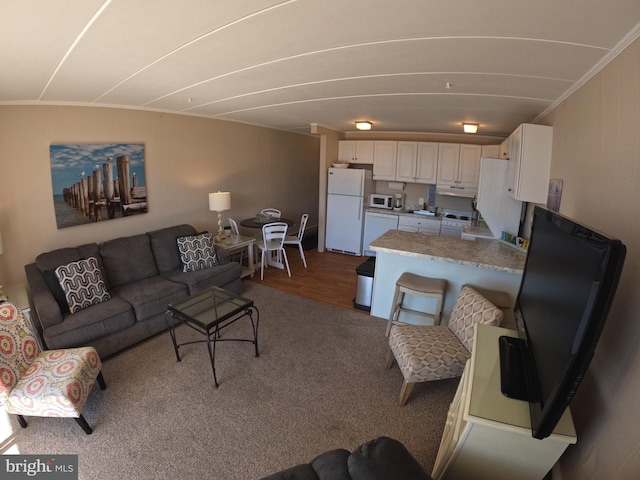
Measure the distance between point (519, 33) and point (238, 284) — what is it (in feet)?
12.2

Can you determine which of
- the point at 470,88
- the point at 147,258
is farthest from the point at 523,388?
the point at 147,258

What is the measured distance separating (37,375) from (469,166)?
19.0ft

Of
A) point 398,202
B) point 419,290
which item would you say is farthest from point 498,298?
point 398,202

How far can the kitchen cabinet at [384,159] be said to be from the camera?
5949mm

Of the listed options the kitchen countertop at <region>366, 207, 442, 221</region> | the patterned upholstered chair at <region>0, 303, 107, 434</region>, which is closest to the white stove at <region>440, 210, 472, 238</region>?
the kitchen countertop at <region>366, 207, 442, 221</region>

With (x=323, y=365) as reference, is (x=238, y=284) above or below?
above

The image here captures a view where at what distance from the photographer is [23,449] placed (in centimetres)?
206

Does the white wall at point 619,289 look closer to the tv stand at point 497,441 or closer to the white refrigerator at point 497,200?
the tv stand at point 497,441

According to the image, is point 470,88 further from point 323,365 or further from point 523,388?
point 323,365

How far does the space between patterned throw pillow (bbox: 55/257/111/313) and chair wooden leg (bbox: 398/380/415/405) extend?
2779 mm

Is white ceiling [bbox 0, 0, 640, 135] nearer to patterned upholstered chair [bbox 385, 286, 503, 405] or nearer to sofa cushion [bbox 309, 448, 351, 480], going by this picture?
patterned upholstered chair [bbox 385, 286, 503, 405]

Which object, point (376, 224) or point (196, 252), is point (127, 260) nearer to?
point (196, 252)

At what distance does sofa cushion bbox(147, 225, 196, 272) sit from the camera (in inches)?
154

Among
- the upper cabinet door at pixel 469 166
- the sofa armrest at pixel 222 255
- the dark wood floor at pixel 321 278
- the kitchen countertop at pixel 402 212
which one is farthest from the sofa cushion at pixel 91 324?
the upper cabinet door at pixel 469 166
